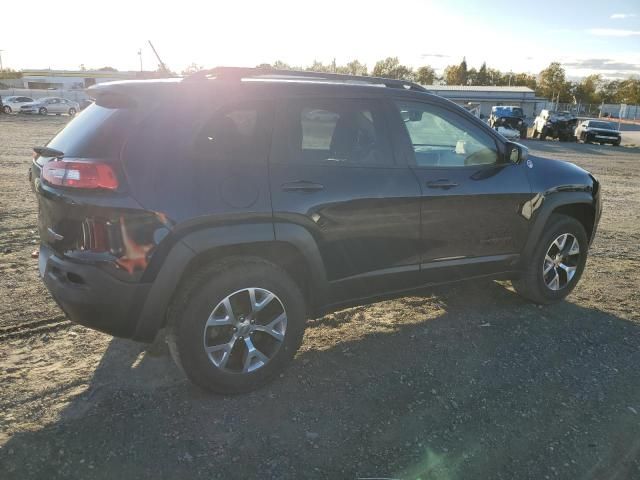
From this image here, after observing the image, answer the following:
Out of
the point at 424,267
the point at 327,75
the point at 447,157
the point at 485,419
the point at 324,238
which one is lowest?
the point at 485,419

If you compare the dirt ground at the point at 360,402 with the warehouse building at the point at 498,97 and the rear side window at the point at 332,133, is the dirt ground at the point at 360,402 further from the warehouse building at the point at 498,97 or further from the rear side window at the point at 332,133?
the warehouse building at the point at 498,97

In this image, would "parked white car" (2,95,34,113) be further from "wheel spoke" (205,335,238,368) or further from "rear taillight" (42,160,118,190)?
"wheel spoke" (205,335,238,368)

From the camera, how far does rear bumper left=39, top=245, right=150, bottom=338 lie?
107 inches

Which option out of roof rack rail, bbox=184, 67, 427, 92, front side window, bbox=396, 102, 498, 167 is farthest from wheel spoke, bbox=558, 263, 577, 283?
roof rack rail, bbox=184, 67, 427, 92

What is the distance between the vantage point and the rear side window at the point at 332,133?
321cm

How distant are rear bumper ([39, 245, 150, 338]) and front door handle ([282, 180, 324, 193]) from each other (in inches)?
38.8

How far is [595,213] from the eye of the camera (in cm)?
483

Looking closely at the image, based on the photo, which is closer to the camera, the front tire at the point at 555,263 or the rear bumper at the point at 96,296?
the rear bumper at the point at 96,296

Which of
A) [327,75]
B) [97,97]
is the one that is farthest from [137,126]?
[327,75]

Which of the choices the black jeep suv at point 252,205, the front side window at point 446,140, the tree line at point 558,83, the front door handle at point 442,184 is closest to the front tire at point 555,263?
the black jeep suv at point 252,205

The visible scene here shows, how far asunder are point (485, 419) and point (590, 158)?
71.3ft

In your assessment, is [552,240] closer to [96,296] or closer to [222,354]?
[222,354]

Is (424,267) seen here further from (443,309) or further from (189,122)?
(189,122)

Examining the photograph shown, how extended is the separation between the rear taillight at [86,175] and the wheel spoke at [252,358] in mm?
1224
